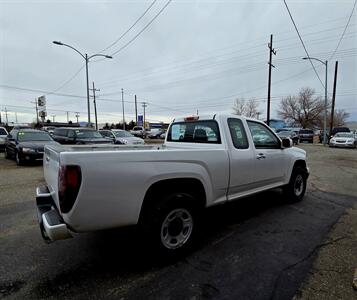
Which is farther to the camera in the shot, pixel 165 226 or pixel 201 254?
pixel 201 254

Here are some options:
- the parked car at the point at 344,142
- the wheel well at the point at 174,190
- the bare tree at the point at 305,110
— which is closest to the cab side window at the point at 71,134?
the wheel well at the point at 174,190

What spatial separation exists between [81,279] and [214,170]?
2114 mm

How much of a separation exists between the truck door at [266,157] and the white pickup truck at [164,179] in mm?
18

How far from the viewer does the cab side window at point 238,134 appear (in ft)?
13.3

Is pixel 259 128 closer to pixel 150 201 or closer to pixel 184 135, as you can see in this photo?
pixel 184 135

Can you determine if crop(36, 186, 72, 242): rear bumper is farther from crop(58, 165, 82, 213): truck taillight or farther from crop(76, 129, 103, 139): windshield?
crop(76, 129, 103, 139): windshield

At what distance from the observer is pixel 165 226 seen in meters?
3.06

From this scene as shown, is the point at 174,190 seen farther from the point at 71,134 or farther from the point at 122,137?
the point at 122,137

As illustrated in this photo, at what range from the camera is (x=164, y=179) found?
2941 mm

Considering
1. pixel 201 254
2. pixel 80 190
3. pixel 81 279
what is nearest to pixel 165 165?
pixel 80 190

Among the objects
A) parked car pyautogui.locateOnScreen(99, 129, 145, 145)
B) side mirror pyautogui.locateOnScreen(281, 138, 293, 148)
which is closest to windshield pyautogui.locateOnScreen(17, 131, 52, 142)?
parked car pyautogui.locateOnScreen(99, 129, 145, 145)

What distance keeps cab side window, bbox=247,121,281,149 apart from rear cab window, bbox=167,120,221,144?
0.78 meters

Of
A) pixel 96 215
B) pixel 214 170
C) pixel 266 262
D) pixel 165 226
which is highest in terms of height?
pixel 214 170

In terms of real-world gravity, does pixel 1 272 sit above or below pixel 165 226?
below
